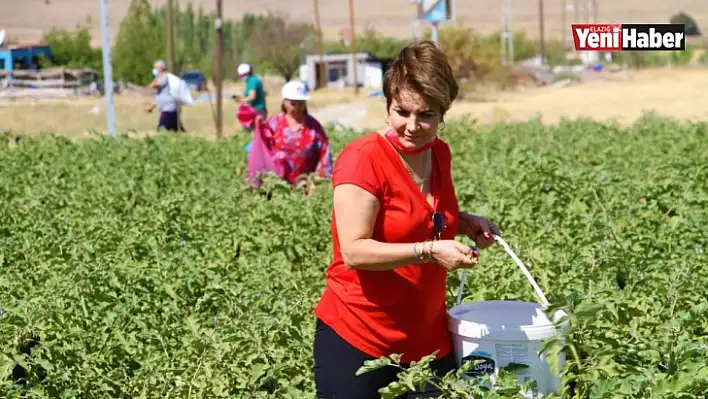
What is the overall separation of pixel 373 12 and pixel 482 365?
127062mm

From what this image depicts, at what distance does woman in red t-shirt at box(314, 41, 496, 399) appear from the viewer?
3.41 meters

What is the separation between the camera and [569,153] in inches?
495

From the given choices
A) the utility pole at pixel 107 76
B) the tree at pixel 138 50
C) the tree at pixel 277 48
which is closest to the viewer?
the utility pole at pixel 107 76

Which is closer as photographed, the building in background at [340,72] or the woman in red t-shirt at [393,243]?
the woman in red t-shirt at [393,243]

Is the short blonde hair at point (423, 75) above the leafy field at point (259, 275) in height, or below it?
above

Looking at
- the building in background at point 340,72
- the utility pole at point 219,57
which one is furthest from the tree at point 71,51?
the utility pole at point 219,57

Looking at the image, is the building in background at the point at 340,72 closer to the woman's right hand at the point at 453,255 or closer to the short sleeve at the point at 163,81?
the short sleeve at the point at 163,81

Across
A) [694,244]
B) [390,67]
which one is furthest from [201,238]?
[390,67]

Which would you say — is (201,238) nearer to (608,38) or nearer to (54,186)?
(54,186)

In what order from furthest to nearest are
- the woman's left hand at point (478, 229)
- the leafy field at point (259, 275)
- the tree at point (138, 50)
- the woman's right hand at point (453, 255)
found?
the tree at point (138, 50) < the leafy field at point (259, 275) < the woman's left hand at point (478, 229) < the woman's right hand at point (453, 255)

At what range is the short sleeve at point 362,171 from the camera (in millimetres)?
3426

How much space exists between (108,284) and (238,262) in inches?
42.3

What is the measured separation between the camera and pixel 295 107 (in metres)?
8.92

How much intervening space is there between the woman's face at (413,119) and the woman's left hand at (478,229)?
427 mm
